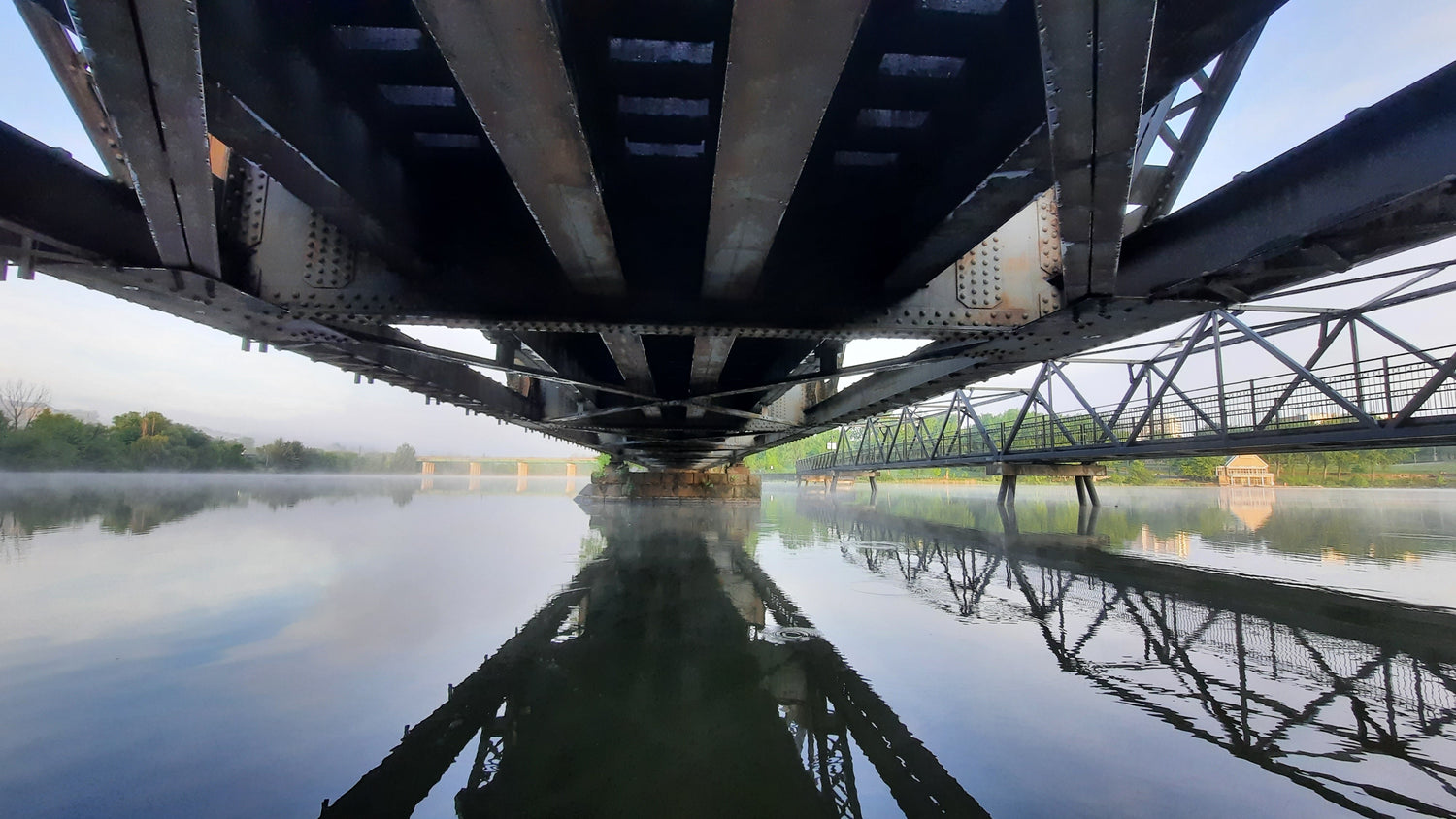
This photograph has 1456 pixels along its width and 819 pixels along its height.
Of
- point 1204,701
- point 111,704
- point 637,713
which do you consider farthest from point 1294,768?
point 111,704

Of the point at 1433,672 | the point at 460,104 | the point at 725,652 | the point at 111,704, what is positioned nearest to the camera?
the point at 460,104

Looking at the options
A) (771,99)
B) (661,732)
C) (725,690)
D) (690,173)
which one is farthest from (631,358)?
(771,99)

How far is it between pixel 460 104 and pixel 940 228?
3870 millimetres

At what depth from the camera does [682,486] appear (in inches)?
1409

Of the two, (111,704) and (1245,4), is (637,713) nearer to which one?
(111,704)

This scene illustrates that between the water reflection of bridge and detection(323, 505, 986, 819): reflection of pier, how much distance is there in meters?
2.41

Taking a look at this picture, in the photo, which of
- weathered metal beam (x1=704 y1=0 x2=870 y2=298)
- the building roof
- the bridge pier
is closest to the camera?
weathered metal beam (x1=704 y1=0 x2=870 y2=298)

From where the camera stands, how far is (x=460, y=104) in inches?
173

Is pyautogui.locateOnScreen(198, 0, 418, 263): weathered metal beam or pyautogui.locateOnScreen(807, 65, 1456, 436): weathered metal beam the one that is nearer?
pyautogui.locateOnScreen(807, 65, 1456, 436): weathered metal beam

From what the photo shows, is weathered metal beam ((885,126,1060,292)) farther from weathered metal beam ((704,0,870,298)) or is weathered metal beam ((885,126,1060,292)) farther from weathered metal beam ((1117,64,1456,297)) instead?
weathered metal beam ((704,0,870,298))

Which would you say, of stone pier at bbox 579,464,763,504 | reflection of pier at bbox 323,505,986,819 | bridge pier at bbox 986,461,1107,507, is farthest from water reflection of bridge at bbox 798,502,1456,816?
stone pier at bbox 579,464,763,504

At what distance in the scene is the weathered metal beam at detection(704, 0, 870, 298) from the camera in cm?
255

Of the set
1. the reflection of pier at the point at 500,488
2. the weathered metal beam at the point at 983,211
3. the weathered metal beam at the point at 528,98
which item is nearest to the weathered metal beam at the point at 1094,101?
the weathered metal beam at the point at 983,211

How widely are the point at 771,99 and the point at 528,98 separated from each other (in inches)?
47.7
